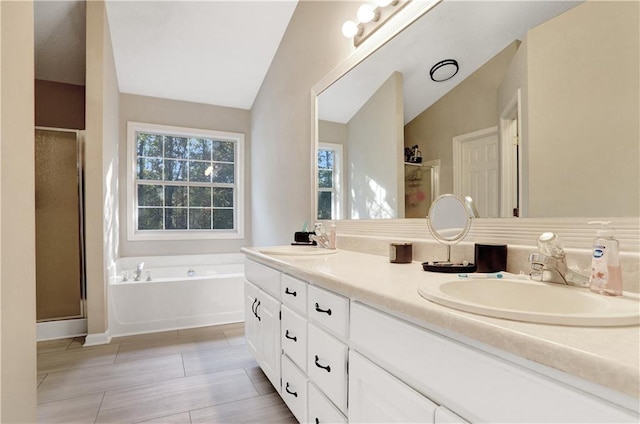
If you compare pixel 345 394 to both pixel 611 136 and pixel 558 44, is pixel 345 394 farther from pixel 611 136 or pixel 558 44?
pixel 558 44

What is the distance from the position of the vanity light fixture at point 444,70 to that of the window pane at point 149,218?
3667mm

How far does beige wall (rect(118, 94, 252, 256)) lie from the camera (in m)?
3.87

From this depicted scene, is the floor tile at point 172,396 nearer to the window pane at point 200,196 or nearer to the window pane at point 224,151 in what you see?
the window pane at point 200,196

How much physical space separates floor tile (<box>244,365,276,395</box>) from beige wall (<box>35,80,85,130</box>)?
3339 mm

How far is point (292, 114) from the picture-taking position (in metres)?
2.99

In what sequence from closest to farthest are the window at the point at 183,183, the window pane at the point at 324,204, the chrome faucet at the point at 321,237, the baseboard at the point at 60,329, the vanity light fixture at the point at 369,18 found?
the vanity light fixture at the point at 369,18 < the chrome faucet at the point at 321,237 < the window pane at the point at 324,204 < the baseboard at the point at 60,329 < the window at the point at 183,183

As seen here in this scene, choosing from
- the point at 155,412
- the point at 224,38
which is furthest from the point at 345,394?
the point at 224,38

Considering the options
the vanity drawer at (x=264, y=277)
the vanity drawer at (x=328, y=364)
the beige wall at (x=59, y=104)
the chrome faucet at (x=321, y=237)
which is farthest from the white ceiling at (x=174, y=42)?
the vanity drawer at (x=328, y=364)

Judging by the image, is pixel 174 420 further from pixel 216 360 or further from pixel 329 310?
pixel 329 310

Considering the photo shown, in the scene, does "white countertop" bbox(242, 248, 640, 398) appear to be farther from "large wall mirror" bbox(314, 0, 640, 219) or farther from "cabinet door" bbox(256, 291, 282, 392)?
"cabinet door" bbox(256, 291, 282, 392)

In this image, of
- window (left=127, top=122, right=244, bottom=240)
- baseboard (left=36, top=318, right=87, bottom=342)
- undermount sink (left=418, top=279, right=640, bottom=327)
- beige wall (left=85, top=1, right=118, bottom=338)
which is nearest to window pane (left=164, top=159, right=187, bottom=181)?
window (left=127, top=122, right=244, bottom=240)

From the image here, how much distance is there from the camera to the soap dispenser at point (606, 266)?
76 cm

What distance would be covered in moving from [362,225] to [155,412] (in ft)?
5.03

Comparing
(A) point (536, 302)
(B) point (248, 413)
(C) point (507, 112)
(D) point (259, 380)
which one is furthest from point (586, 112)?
(D) point (259, 380)
